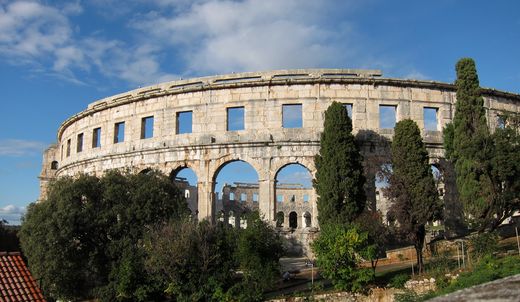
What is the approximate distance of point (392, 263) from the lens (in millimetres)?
24109

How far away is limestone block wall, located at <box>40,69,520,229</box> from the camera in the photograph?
28.9 meters

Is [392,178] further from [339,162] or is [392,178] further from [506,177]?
[506,177]

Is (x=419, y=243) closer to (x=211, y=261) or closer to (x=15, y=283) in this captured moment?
(x=211, y=261)

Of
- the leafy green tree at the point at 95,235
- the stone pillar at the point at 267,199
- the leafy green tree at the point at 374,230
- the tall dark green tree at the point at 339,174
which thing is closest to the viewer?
the leafy green tree at the point at 95,235

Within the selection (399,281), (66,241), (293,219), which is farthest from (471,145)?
(293,219)

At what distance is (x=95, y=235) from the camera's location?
2102 centimetres

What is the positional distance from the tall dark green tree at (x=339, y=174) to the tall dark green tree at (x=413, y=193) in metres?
2.21

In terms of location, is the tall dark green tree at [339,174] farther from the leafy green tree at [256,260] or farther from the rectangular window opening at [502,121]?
the rectangular window opening at [502,121]

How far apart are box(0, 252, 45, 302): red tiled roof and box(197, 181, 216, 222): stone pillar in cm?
1721

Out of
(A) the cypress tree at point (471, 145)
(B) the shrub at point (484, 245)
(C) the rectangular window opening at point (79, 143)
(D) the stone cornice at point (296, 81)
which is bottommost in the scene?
(B) the shrub at point (484, 245)

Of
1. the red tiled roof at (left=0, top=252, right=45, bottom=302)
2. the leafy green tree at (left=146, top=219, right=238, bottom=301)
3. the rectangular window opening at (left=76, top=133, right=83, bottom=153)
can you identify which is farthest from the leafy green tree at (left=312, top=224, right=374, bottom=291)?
the rectangular window opening at (left=76, top=133, right=83, bottom=153)

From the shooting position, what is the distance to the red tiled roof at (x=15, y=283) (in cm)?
1104

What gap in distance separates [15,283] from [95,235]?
31.8 feet

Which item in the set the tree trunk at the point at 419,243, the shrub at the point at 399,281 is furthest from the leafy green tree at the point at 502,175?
the shrub at the point at 399,281
